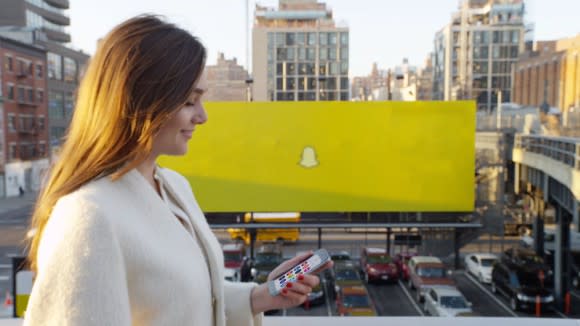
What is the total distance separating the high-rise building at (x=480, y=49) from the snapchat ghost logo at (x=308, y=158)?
1136 cm

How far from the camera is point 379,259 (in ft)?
26.7

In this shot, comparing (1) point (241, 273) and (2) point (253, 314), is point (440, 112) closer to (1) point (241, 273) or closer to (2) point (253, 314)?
(1) point (241, 273)

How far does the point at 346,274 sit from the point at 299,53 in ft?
36.8

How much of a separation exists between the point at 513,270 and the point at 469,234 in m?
1.07

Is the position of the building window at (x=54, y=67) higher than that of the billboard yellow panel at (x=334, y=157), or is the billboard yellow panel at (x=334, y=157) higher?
the building window at (x=54, y=67)

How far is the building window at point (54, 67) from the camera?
41.4 feet

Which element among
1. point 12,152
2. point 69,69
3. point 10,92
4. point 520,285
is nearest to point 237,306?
point 520,285

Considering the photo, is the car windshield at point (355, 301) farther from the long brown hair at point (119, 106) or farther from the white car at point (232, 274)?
the long brown hair at point (119, 106)

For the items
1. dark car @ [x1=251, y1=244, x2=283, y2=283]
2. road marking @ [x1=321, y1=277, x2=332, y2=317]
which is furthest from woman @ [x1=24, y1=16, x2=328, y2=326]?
dark car @ [x1=251, y1=244, x2=283, y2=283]

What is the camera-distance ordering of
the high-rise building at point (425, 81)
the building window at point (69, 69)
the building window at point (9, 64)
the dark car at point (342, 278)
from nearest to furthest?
the dark car at point (342, 278), the building window at point (9, 64), the building window at point (69, 69), the high-rise building at point (425, 81)

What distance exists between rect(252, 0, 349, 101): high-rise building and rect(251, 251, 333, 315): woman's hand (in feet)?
40.5

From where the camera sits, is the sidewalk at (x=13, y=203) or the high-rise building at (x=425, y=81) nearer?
the sidewalk at (x=13, y=203)

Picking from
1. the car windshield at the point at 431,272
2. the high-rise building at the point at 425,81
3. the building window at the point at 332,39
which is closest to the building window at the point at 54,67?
A: the building window at the point at 332,39

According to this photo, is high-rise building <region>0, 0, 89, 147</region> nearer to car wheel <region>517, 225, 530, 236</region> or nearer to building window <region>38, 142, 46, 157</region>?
building window <region>38, 142, 46, 157</region>
